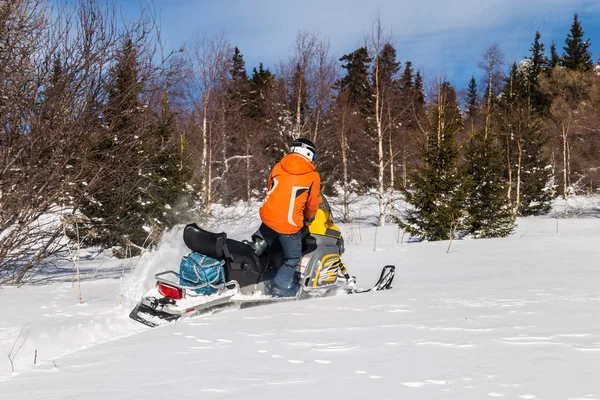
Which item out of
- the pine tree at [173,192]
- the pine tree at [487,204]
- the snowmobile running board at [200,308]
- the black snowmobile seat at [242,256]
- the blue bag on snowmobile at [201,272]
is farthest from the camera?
the pine tree at [173,192]

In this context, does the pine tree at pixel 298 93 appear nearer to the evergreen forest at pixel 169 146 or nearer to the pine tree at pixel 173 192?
the evergreen forest at pixel 169 146

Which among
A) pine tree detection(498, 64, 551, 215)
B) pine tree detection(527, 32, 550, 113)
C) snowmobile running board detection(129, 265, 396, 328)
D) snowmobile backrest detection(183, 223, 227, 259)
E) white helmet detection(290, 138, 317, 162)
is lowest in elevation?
snowmobile running board detection(129, 265, 396, 328)

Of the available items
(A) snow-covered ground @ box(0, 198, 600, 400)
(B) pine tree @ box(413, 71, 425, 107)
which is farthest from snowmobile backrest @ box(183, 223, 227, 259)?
(B) pine tree @ box(413, 71, 425, 107)

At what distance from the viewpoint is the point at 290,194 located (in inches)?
198

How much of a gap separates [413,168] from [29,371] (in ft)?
40.8

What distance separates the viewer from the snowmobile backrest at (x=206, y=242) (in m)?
4.59

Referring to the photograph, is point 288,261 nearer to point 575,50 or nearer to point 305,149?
point 305,149

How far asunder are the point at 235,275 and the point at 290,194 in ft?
3.03

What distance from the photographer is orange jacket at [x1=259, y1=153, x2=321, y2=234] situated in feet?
16.4

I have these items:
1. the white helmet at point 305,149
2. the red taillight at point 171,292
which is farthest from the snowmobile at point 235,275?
the white helmet at point 305,149

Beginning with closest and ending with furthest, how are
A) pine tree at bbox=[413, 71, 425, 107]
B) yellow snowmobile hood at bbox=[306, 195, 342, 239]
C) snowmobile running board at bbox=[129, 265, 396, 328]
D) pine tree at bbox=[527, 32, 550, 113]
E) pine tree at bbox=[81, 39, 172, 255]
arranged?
snowmobile running board at bbox=[129, 265, 396, 328] < yellow snowmobile hood at bbox=[306, 195, 342, 239] < pine tree at bbox=[81, 39, 172, 255] < pine tree at bbox=[413, 71, 425, 107] < pine tree at bbox=[527, 32, 550, 113]

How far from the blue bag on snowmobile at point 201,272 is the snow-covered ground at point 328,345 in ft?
1.30

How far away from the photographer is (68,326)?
432cm

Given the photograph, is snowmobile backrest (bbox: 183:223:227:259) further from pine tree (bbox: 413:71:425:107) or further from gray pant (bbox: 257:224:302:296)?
pine tree (bbox: 413:71:425:107)
